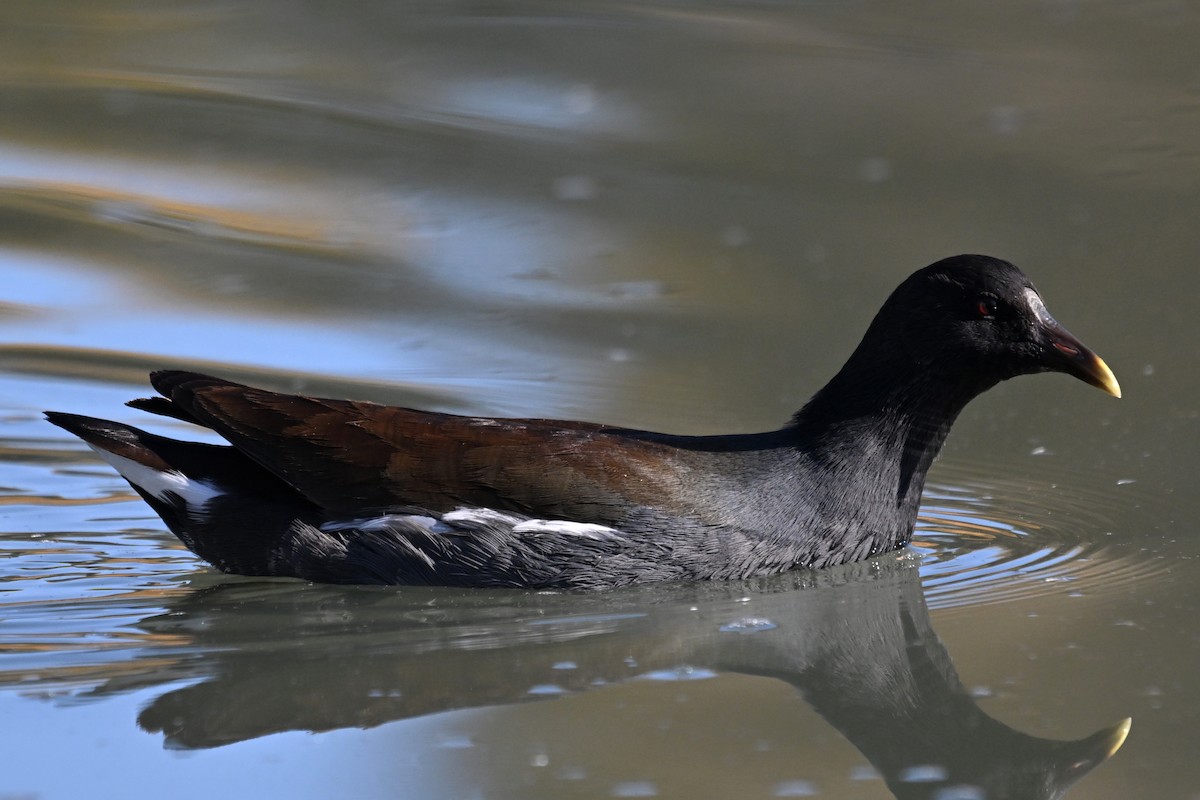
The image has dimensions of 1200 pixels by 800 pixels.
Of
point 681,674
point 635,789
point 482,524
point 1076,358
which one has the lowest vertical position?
point 635,789

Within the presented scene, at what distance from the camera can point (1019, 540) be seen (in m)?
4.38

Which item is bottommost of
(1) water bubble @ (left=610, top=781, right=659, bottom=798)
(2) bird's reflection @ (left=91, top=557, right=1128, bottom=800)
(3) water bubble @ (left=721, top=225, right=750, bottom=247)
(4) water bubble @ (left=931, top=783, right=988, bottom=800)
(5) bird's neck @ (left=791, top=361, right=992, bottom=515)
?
(1) water bubble @ (left=610, top=781, right=659, bottom=798)

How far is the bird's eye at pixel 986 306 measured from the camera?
4.14 meters

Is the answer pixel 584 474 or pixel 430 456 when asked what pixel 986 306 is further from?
pixel 430 456

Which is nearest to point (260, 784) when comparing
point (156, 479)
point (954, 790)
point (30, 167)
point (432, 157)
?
point (954, 790)

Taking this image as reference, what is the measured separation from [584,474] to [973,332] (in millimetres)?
1057

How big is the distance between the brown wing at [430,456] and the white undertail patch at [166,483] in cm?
15

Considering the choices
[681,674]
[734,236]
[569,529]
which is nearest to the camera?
[681,674]

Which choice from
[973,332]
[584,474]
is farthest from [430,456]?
[973,332]

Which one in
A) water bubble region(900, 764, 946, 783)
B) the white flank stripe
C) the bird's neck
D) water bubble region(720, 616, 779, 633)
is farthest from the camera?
the bird's neck

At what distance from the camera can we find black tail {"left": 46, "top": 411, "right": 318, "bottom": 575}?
4.12m

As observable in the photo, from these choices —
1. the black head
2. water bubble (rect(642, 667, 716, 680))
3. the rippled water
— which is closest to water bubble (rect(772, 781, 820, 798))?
the rippled water

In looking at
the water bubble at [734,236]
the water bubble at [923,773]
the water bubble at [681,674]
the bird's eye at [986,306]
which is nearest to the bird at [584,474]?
the bird's eye at [986,306]

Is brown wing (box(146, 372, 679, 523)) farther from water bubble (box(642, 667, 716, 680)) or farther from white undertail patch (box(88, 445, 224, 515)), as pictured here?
water bubble (box(642, 667, 716, 680))
